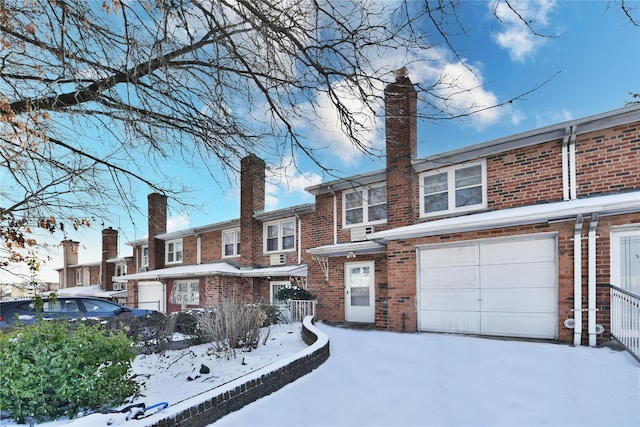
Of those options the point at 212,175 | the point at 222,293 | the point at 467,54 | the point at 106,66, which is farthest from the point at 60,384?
the point at 222,293

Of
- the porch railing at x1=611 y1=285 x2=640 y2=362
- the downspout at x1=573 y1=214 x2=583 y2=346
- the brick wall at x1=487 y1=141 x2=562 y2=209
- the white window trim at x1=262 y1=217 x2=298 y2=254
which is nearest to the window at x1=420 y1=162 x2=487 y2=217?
the brick wall at x1=487 y1=141 x2=562 y2=209

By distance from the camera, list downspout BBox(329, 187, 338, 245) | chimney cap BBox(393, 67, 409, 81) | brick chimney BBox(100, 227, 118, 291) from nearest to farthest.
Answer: chimney cap BBox(393, 67, 409, 81), downspout BBox(329, 187, 338, 245), brick chimney BBox(100, 227, 118, 291)

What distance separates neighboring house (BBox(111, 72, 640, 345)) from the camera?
776 centimetres

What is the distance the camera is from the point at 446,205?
37.1 ft

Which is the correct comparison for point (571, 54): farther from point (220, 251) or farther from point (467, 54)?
point (220, 251)

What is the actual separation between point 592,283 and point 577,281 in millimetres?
255

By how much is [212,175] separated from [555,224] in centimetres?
732

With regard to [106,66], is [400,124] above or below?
above

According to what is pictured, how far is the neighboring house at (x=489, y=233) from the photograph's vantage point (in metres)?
7.76

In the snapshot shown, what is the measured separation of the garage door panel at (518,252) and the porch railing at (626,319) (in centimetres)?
143

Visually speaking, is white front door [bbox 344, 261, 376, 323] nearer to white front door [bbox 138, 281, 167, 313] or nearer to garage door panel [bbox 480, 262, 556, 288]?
garage door panel [bbox 480, 262, 556, 288]

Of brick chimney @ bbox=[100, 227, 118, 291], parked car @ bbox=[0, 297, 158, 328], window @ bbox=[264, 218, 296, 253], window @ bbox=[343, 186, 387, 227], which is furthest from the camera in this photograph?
brick chimney @ bbox=[100, 227, 118, 291]

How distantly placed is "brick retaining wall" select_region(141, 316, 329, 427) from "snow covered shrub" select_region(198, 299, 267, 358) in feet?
5.53

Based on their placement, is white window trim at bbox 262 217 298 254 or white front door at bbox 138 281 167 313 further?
white front door at bbox 138 281 167 313
